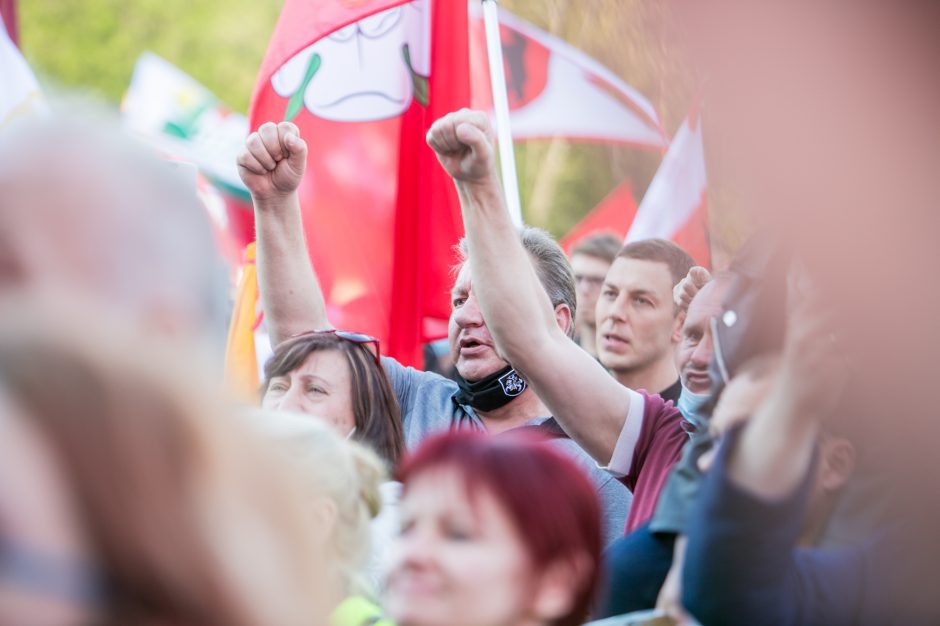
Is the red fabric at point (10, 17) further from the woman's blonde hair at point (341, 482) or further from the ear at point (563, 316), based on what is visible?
the woman's blonde hair at point (341, 482)

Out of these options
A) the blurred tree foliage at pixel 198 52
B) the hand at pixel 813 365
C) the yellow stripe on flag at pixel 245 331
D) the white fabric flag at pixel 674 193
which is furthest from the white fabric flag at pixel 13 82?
the blurred tree foliage at pixel 198 52

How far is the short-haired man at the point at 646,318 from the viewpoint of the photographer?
393 centimetres

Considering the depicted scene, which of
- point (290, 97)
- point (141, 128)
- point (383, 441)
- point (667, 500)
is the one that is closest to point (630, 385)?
point (383, 441)

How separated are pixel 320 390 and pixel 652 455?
3.19ft

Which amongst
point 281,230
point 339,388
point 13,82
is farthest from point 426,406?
point 13,82

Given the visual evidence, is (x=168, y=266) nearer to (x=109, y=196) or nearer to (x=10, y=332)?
(x=109, y=196)

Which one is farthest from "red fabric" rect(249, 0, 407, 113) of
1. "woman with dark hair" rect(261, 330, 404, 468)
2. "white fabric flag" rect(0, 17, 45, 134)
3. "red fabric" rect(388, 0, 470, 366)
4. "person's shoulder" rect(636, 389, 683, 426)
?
"person's shoulder" rect(636, 389, 683, 426)

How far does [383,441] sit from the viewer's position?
10.2 feet

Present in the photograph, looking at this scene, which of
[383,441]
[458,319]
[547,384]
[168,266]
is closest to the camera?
[168,266]

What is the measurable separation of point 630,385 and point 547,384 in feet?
5.31

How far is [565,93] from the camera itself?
661cm

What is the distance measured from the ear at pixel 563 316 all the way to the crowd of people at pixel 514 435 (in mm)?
452

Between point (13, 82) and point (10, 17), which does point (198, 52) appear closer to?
point (10, 17)

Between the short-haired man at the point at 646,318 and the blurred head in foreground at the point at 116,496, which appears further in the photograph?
the short-haired man at the point at 646,318
